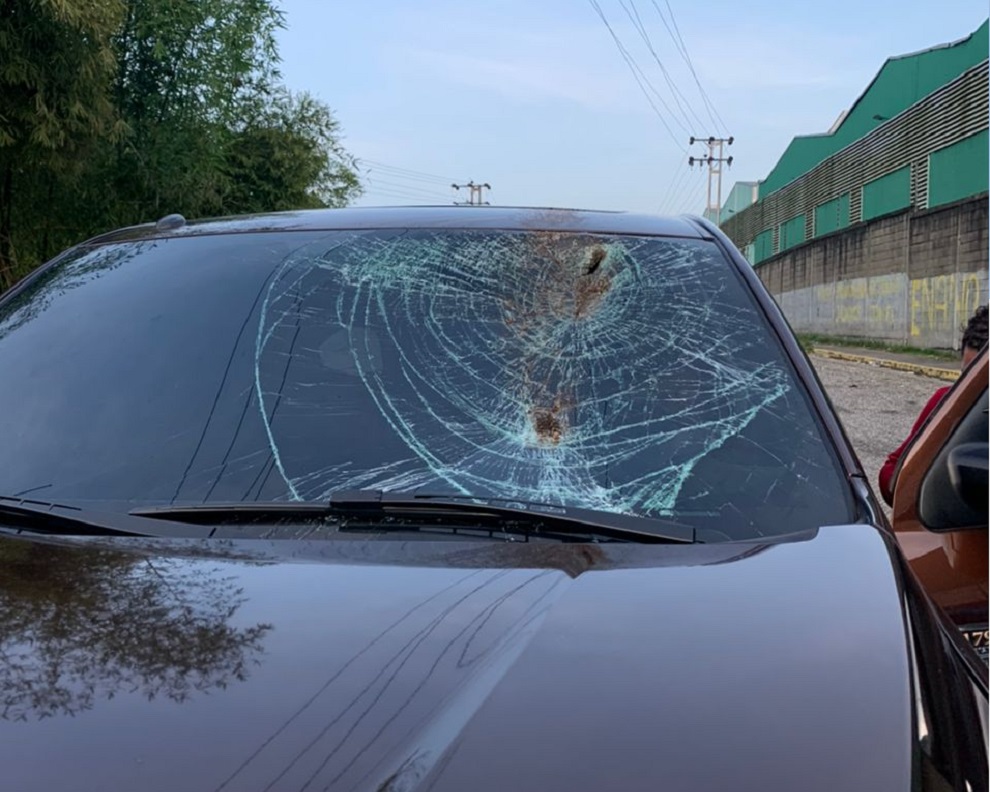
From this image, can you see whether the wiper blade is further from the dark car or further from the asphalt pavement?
the asphalt pavement

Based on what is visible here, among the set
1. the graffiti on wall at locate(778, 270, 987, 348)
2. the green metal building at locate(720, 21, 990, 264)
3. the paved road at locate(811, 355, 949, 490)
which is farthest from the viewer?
the green metal building at locate(720, 21, 990, 264)

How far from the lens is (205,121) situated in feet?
51.2

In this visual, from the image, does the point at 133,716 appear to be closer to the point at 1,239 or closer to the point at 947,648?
the point at 947,648

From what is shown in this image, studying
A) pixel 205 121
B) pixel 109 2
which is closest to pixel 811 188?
pixel 205 121

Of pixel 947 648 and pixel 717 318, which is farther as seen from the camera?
pixel 717 318

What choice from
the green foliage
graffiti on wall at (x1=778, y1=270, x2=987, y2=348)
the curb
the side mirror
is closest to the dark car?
the side mirror

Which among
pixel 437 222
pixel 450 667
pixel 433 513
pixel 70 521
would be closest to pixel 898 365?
pixel 437 222

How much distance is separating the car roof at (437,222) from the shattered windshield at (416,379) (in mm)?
51

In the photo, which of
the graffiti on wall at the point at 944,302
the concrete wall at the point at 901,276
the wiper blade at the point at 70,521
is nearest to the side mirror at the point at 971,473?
the wiper blade at the point at 70,521

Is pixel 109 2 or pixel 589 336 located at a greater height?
pixel 109 2

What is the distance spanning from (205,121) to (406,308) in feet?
47.0

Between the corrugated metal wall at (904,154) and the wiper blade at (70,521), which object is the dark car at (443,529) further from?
the corrugated metal wall at (904,154)

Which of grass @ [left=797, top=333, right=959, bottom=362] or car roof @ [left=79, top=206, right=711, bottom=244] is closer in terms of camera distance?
car roof @ [left=79, top=206, right=711, bottom=244]

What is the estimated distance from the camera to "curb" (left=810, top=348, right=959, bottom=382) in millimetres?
18703
